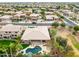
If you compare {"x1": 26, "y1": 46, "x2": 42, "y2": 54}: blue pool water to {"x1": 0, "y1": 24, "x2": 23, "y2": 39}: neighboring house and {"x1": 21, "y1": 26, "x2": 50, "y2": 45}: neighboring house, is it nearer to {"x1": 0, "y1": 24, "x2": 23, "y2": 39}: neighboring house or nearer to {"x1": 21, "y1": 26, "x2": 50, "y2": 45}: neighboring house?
{"x1": 21, "y1": 26, "x2": 50, "y2": 45}: neighboring house

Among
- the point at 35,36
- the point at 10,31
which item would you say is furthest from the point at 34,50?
the point at 10,31

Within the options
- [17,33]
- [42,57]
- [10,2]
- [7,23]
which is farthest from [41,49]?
[10,2]

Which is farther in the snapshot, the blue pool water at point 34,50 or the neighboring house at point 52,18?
the neighboring house at point 52,18

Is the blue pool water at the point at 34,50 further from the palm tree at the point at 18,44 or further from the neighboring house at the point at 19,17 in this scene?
the neighboring house at the point at 19,17

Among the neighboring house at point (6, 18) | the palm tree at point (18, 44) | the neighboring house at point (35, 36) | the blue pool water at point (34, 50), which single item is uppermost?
the neighboring house at point (6, 18)

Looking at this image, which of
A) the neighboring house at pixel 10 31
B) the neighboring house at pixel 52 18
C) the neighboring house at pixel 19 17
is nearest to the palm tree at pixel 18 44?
the neighboring house at pixel 10 31

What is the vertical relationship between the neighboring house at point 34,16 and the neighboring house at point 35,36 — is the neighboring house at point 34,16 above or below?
above

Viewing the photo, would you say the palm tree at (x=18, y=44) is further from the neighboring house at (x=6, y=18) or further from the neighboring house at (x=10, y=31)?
the neighboring house at (x=6, y=18)
